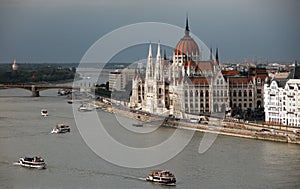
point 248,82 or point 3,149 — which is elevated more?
point 248,82

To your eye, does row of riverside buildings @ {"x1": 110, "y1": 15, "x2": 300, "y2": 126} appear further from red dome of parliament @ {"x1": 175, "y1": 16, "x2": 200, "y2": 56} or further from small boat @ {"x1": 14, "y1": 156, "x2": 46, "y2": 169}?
small boat @ {"x1": 14, "y1": 156, "x2": 46, "y2": 169}

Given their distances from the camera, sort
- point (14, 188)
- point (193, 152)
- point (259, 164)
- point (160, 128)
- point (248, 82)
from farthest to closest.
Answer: point (248, 82), point (160, 128), point (193, 152), point (259, 164), point (14, 188)

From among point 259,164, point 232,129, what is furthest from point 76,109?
point 259,164

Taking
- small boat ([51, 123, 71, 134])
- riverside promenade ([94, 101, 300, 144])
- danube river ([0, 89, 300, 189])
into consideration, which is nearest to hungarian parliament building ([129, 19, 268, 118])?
riverside promenade ([94, 101, 300, 144])

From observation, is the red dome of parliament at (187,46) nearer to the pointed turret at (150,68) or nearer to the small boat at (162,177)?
the pointed turret at (150,68)

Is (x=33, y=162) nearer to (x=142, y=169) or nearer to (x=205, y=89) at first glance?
(x=142, y=169)

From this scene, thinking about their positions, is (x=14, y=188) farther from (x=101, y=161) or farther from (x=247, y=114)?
(x=247, y=114)
